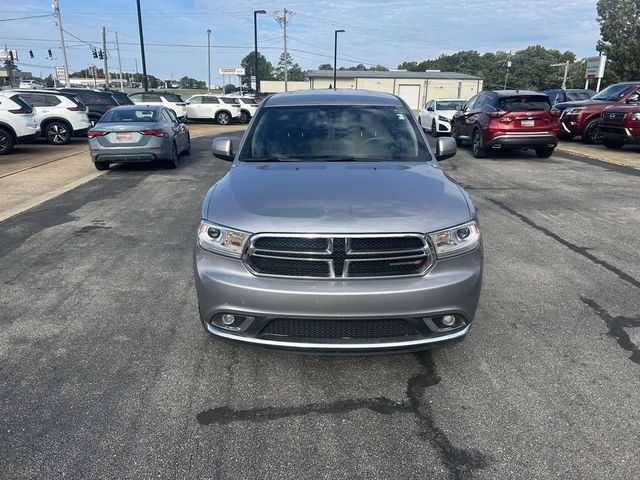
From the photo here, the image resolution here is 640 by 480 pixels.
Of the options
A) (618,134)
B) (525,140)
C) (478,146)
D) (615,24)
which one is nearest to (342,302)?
(525,140)

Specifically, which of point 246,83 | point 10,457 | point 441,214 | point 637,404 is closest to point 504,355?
point 637,404

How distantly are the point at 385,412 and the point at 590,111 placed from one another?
15956mm

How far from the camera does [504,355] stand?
3.38 meters

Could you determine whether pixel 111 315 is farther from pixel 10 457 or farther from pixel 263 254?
pixel 263 254

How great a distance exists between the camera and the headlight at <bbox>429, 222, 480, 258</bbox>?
113 inches

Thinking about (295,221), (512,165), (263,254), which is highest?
(295,221)

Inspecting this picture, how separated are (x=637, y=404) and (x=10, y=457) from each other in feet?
11.3

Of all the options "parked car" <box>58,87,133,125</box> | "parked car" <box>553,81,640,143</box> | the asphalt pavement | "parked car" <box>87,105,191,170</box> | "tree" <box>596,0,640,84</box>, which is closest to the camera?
the asphalt pavement

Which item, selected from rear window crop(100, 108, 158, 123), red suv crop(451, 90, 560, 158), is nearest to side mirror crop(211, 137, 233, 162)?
rear window crop(100, 108, 158, 123)

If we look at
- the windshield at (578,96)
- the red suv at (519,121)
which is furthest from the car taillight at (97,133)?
the windshield at (578,96)

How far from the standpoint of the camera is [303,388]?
3.03m

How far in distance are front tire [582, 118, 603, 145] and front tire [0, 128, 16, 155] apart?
1738 centimetres

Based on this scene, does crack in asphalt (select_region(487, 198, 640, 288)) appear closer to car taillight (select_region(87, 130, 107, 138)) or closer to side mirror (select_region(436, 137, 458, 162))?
side mirror (select_region(436, 137, 458, 162))

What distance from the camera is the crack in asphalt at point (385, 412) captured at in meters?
2.51
